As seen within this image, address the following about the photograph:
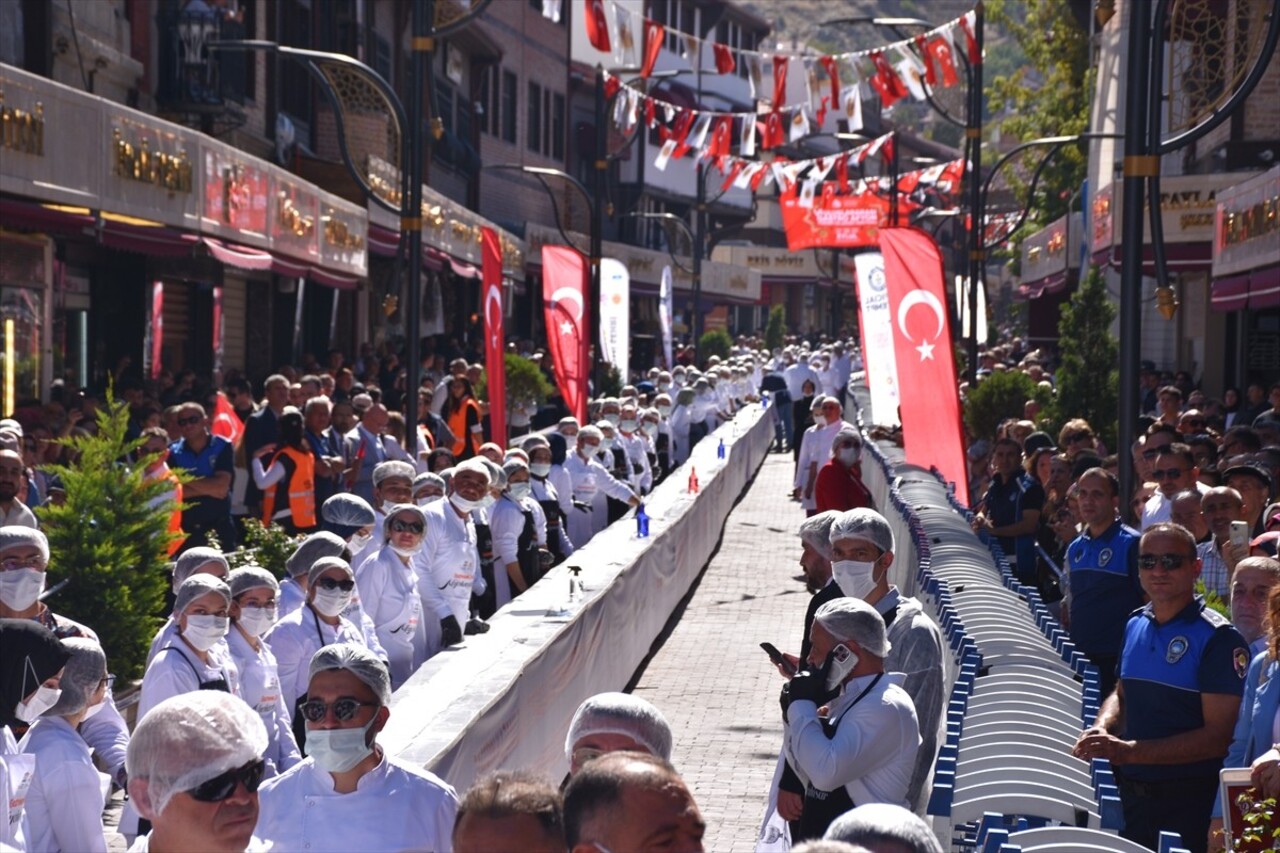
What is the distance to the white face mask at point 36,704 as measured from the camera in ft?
19.2

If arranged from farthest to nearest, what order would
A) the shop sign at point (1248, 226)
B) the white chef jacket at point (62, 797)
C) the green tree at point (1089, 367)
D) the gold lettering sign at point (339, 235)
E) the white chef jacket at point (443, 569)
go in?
the gold lettering sign at point (339, 235) → the green tree at point (1089, 367) → the shop sign at point (1248, 226) → the white chef jacket at point (443, 569) → the white chef jacket at point (62, 797)

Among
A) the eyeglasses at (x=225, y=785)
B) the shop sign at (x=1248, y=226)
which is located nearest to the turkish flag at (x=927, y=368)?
the shop sign at (x=1248, y=226)

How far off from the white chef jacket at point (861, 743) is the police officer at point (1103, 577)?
124 inches

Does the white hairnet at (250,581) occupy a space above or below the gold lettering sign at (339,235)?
below

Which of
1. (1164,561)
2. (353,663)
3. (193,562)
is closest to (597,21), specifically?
(193,562)

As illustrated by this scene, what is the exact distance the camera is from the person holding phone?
613 cm

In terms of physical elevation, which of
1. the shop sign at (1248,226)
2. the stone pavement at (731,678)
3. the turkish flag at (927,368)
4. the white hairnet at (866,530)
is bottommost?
the stone pavement at (731,678)

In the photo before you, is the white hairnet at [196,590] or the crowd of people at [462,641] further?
the white hairnet at [196,590]

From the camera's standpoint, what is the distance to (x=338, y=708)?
5.59m

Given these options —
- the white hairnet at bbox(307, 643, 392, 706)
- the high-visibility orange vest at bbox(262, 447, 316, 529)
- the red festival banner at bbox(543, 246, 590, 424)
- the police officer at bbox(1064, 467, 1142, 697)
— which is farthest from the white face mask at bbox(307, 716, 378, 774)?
the red festival banner at bbox(543, 246, 590, 424)

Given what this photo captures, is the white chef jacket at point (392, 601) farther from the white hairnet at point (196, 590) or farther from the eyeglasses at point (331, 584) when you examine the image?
the white hairnet at point (196, 590)

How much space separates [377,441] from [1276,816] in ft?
39.9

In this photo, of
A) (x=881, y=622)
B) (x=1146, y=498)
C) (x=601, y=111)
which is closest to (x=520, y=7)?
(x=601, y=111)

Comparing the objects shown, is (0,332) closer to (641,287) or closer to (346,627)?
(346,627)
